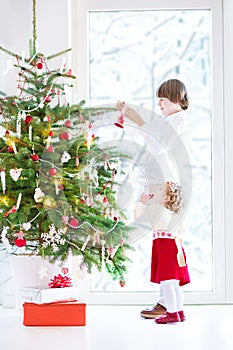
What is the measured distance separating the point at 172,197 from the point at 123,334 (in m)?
0.60

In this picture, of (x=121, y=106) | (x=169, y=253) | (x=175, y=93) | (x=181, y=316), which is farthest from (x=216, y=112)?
(x=181, y=316)

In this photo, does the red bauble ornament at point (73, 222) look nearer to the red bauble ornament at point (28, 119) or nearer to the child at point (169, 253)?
the child at point (169, 253)

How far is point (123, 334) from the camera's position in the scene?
261 cm

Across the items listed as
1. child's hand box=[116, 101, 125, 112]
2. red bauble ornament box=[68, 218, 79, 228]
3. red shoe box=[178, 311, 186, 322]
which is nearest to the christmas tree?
red bauble ornament box=[68, 218, 79, 228]

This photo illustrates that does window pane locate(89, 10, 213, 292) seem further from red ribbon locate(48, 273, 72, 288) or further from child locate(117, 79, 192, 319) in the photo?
red ribbon locate(48, 273, 72, 288)

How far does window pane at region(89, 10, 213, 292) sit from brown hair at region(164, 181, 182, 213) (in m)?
0.61

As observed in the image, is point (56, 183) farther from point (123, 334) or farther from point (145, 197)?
point (123, 334)

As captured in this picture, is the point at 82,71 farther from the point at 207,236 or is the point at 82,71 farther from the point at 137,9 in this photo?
the point at 207,236

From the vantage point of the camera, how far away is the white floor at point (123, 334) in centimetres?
241

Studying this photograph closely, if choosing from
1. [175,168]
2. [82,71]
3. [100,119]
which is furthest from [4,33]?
[175,168]

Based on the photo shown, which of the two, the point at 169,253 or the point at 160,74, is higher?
the point at 160,74

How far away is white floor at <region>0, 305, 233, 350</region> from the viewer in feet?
7.89

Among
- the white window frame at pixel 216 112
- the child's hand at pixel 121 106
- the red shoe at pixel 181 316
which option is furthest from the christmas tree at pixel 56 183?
the white window frame at pixel 216 112

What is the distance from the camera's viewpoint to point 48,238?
2.70 metres
